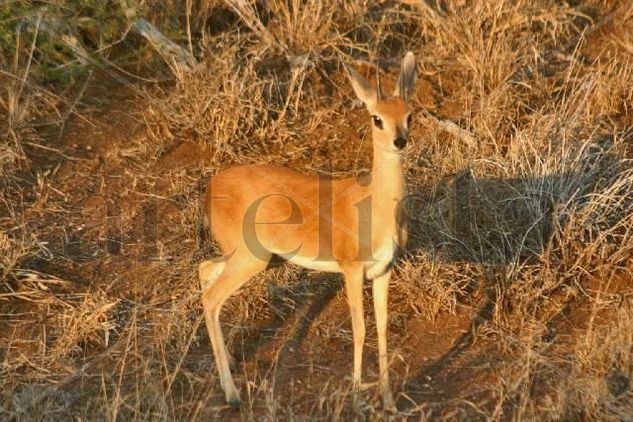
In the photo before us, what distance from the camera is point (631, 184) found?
6.99 meters

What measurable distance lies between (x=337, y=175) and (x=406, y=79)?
7.08ft

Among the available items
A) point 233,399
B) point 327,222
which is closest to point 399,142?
point 327,222

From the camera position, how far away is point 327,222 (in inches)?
227

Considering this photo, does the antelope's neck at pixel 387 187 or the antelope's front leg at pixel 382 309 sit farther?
the antelope's front leg at pixel 382 309

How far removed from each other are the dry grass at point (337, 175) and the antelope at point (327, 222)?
12.0 inches

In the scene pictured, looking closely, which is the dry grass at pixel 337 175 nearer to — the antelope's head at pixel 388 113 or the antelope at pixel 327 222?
the antelope at pixel 327 222

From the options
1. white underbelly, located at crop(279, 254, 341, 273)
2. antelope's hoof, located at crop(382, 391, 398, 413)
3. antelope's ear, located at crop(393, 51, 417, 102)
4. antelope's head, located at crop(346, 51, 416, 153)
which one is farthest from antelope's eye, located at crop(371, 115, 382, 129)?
antelope's hoof, located at crop(382, 391, 398, 413)

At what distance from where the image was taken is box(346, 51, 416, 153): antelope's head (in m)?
5.26

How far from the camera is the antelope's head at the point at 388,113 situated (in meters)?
5.26

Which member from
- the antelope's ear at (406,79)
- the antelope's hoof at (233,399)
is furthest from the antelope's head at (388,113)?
the antelope's hoof at (233,399)

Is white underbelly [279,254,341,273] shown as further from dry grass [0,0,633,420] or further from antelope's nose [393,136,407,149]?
antelope's nose [393,136,407,149]

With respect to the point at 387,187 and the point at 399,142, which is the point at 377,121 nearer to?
the point at 399,142

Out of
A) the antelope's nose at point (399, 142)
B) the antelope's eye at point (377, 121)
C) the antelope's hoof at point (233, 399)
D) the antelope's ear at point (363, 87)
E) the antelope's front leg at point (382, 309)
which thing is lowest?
the antelope's hoof at point (233, 399)

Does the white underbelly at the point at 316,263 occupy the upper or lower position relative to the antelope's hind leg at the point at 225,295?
upper
